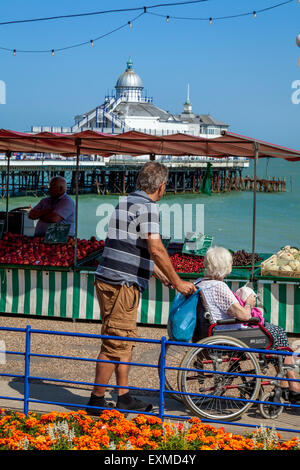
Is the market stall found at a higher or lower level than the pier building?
lower

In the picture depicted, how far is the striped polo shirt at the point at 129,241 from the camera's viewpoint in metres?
5.23

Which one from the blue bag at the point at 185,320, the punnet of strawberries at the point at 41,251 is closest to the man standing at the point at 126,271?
the blue bag at the point at 185,320

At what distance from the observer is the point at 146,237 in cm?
519

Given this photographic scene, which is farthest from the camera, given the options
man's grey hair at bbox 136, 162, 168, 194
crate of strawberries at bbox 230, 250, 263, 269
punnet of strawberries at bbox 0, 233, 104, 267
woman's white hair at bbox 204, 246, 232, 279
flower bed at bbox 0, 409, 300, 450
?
crate of strawberries at bbox 230, 250, 263, 269

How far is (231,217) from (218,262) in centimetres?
6200

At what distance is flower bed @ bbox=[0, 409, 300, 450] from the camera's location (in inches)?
168

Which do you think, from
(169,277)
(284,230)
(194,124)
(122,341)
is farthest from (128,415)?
(194,124)

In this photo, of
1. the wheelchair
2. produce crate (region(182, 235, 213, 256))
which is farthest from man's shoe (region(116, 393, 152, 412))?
produce crate (region(182, 235, 213, 256))

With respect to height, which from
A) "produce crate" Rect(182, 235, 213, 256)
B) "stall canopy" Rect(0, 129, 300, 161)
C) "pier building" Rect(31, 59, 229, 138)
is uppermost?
"pier building" Rect(31, 59, 229, 138)

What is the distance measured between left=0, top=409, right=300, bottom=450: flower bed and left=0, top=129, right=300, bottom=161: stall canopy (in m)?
4.30

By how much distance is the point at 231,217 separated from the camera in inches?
2643

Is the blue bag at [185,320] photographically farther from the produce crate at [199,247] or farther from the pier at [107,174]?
the pier at [107,174]

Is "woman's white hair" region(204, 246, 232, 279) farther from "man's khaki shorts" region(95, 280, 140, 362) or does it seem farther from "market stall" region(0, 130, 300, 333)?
"market stall" region(0, 130, 300, 333)

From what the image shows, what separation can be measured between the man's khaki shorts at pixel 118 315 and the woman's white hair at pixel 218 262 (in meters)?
0.64
